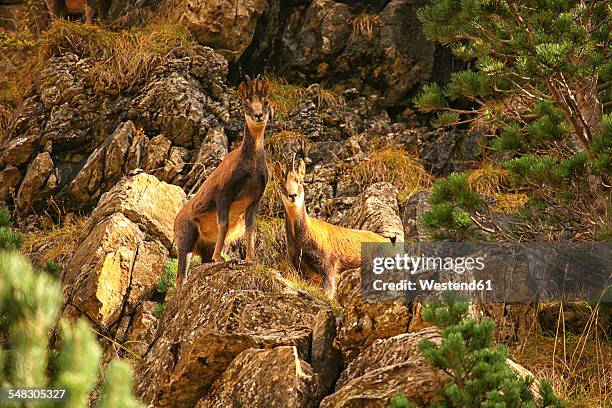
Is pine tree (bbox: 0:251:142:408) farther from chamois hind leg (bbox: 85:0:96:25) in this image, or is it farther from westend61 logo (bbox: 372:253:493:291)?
chamois hind leg (bbox: 85:0:96:25)

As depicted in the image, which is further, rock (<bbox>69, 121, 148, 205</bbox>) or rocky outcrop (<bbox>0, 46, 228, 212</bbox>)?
rocky outcrop (<bbox>0, 46, 228, 212</bbox>)

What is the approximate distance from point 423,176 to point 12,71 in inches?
297

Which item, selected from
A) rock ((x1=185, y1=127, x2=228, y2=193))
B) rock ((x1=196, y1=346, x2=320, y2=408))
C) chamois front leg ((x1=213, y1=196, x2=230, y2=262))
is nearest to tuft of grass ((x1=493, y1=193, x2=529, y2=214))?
rock ((x1=185, y1=127, x2=228, y2=193))

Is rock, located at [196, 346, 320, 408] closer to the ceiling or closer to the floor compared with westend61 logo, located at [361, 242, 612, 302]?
closer to the floor

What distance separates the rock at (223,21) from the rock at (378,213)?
146 inches

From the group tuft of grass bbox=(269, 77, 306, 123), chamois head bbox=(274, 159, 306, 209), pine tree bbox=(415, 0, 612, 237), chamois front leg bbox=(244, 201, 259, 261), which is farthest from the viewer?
tuft of grass bbox=(269, 77, 306, 123)

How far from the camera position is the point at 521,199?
1473 cm

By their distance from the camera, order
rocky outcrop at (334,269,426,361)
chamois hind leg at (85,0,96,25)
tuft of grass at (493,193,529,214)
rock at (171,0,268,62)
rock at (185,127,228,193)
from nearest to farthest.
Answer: rocky outcrop at (334,269,426,361) < tuft of grass at (493,193,529,214) < rock at (185,127,228,193) < rock at (171,0,268,62) < chamois hind leg at (85,0,96,25)

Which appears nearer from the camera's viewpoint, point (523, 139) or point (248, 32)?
point (523, 139)

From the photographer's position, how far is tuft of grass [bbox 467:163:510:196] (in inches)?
603

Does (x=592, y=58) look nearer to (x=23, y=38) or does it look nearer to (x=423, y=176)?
(x=423, y=176)

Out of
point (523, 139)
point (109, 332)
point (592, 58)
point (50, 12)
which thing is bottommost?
point (109, 332)

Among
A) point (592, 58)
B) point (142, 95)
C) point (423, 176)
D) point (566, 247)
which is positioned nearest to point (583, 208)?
point (566, 247)

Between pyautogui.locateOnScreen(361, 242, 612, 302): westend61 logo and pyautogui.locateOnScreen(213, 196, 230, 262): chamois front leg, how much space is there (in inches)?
85.8
